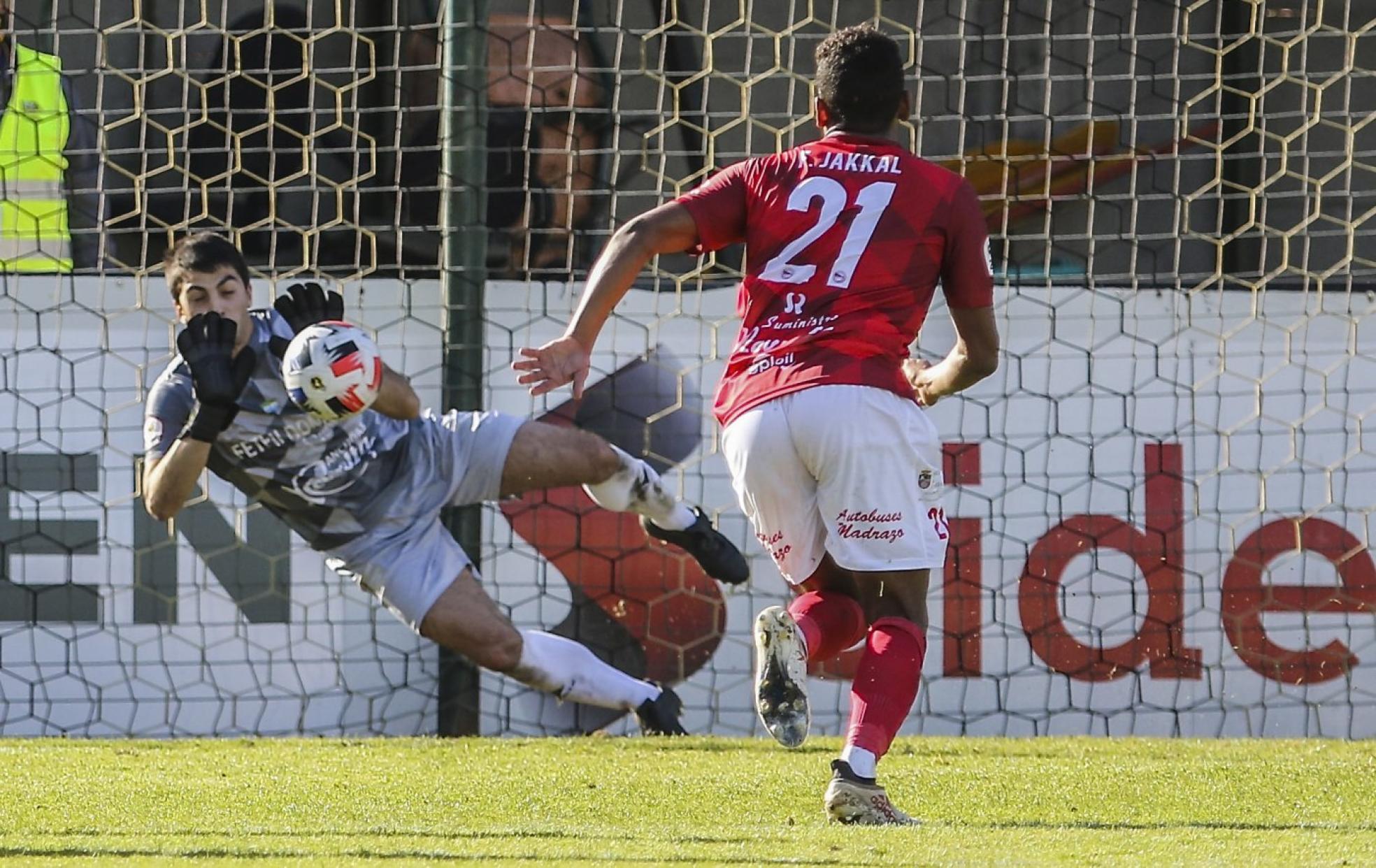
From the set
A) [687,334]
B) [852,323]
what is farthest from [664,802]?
[687,334]

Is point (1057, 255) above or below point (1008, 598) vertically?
above

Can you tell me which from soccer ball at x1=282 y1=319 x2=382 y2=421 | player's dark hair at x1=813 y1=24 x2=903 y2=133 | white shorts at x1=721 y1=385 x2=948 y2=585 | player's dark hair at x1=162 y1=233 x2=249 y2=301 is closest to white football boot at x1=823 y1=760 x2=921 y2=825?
white shorts at x1=721 y1=385 x2=948 y2=585

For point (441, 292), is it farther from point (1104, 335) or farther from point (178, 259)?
point (1104, 335)

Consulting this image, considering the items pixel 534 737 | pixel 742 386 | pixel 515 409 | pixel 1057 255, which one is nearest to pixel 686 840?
pixel 742 386

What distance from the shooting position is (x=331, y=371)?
15.4 ft

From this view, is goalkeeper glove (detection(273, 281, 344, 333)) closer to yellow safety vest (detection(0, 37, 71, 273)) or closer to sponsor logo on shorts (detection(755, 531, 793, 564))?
yellow safety vest (detection(0, 37, 71, 273))

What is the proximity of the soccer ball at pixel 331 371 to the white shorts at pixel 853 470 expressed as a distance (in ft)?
4.75

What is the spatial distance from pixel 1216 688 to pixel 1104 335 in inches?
42.8

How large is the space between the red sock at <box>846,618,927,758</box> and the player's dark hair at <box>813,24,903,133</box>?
950 mm

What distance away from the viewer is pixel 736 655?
222 inches

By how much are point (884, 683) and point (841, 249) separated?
0.81 m

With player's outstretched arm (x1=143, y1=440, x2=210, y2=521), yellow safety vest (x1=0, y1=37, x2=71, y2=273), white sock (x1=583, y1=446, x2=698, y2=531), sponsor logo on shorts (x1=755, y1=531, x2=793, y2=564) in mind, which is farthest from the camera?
yellow safety vest (x1=0, y1=37, x2=71, y2=273)

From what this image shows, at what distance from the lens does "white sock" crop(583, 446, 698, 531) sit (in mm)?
5227

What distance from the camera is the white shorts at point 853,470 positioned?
3477mm
